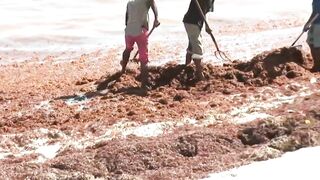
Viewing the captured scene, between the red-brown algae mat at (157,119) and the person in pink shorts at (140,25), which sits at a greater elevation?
the person in pink shorts at (140,25)

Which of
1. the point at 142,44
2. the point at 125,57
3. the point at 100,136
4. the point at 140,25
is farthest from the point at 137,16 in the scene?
the point at 100,136

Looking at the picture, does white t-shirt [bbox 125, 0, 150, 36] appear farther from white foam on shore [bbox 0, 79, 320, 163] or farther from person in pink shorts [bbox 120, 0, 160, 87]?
white foam on shore [bbox 0, 79, 320, 163]

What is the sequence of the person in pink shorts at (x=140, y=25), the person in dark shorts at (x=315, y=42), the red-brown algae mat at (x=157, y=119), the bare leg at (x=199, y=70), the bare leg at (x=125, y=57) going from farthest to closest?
the person in dark shorts at (x=315, y=42)
the bare leg at (x=125, y=57)
the bare leg at (x=199, y=70)
the person in pink shorts at (x=140, y=25)
the red-brown algae mat at (x=157, y=119)

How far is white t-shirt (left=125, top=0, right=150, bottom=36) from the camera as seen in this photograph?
848 centimetres

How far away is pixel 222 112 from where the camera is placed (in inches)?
295

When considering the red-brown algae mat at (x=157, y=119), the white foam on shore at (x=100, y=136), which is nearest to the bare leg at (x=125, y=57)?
the red-brown algae mat at (x=157, y=119)

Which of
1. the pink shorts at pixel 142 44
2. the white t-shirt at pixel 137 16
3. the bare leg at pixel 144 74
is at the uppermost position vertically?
the white t-shirt at pixel 137 16

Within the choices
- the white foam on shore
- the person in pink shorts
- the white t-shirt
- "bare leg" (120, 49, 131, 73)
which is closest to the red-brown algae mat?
the white foam on shore

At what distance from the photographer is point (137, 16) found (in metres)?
8.50

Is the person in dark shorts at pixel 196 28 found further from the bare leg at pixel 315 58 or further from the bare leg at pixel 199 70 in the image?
the bare leg at pixel 315 58

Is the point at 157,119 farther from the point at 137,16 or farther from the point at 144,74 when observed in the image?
the point at 137,16

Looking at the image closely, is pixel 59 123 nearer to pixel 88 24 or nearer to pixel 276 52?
A: pixel 276 52

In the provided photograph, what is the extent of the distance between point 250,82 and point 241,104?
0.90m

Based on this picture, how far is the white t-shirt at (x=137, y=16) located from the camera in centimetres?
848
